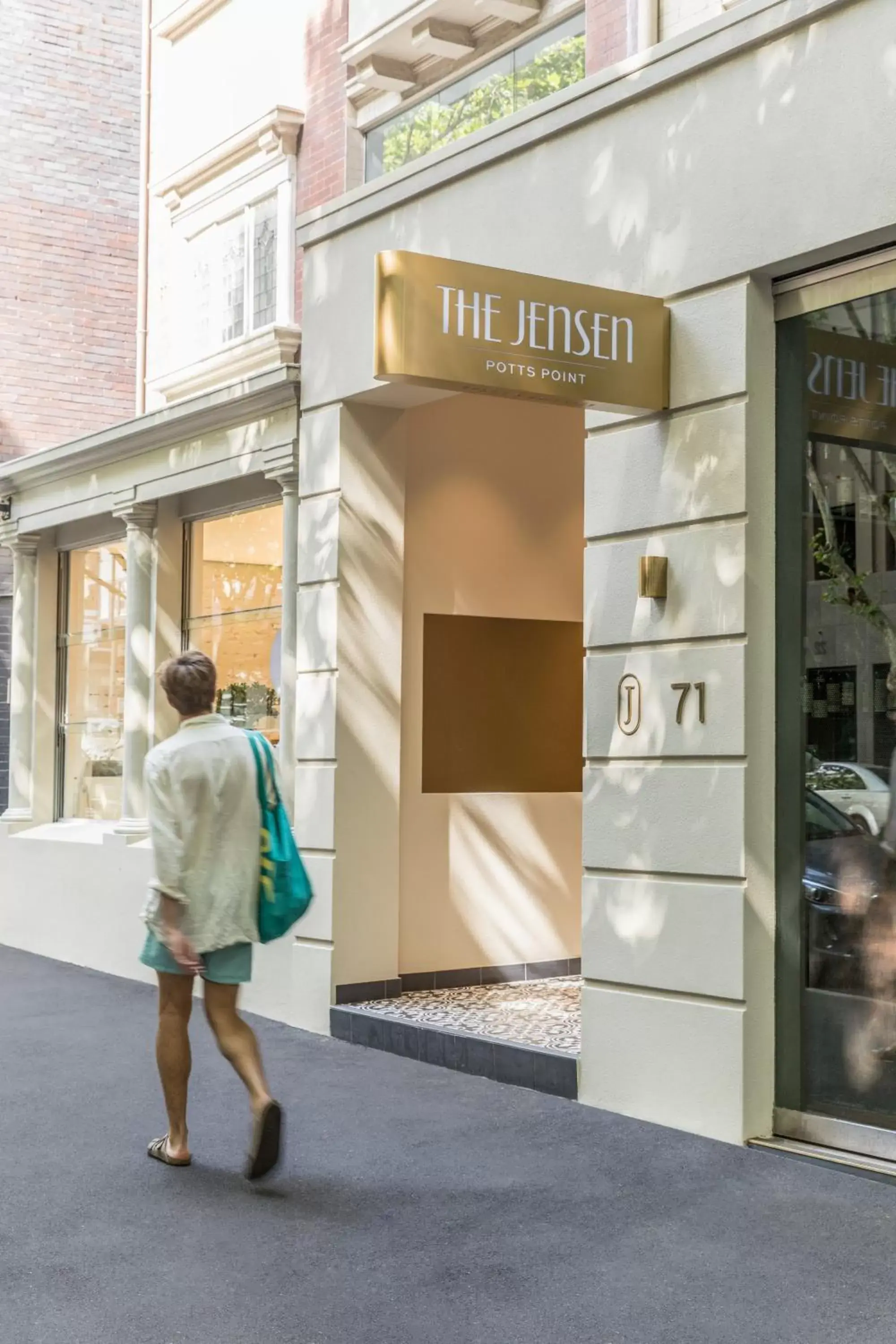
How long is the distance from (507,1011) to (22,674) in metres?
6.80

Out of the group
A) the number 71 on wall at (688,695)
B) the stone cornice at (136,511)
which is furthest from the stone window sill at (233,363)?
the number 71 on wall at (688,695)

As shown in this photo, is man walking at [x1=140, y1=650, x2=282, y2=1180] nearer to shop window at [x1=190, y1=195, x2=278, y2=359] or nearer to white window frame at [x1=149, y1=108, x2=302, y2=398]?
white window frame at [x1=149, y1=108, x2=302, y2=398]

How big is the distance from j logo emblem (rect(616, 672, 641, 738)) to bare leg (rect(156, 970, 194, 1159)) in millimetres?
2372

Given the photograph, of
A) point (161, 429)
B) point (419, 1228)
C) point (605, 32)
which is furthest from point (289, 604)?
point (419, 1228)

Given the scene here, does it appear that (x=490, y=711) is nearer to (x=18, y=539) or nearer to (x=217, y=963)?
(x=217, y=963)

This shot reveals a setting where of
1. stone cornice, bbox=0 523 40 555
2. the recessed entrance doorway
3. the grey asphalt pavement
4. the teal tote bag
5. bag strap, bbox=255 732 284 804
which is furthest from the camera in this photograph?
stone cornice, bbox=0 523 40 555

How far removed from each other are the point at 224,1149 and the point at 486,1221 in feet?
4.79

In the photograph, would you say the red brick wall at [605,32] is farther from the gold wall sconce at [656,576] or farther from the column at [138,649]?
the column at [138,649]

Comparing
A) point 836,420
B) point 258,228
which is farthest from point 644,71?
point 258,228

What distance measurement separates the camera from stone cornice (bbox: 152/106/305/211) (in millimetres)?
12312

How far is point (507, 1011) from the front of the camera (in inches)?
359

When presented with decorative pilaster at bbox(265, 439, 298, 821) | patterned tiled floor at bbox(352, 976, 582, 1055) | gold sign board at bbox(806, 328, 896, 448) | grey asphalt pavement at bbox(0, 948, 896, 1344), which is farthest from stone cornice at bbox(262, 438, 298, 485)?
gold sign board at bbox(806, 328, 896, 448)

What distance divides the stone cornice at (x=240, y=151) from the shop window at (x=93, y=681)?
336cm

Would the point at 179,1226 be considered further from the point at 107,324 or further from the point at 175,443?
the point at 107,324
